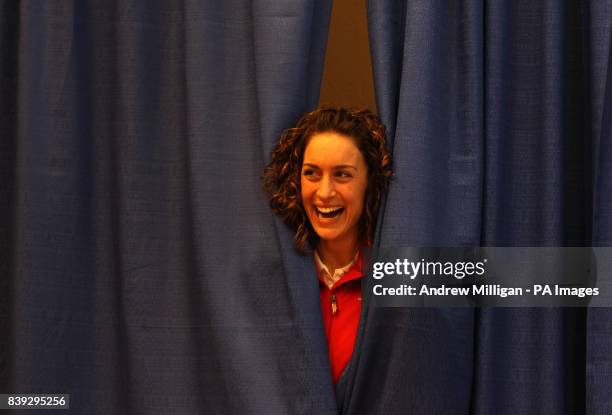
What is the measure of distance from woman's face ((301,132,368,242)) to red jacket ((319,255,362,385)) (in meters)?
0.11

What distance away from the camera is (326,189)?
5.98 ft

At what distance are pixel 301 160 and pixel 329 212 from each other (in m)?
0.12

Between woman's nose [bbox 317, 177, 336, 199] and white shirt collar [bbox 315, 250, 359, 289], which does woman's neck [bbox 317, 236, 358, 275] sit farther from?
woman's nose [bbox 317, 177, 336, 199]

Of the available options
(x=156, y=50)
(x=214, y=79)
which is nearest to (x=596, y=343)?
(x=214, y=79)

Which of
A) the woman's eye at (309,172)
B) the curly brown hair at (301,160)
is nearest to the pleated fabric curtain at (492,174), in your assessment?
the curly brown hair at (301,160)

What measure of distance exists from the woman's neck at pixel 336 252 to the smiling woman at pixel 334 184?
1 centimetres

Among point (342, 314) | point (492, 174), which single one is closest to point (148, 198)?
point (342, 314)

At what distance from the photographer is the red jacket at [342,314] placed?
1859 mm

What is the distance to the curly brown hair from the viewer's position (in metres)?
1.83

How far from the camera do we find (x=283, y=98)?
6.07 feet

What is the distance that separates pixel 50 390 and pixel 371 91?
3.72 ft

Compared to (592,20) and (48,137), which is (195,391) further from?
(592,20)

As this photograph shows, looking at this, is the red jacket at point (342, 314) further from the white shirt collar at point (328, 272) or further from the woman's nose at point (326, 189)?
the woman's nose at point (326, 189)

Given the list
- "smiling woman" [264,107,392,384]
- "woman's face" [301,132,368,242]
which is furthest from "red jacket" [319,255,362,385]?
"woman's face" [301,132,368,242]
